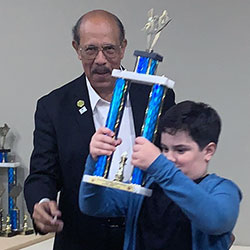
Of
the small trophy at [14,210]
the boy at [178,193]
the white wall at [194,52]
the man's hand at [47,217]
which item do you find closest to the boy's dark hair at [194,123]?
the boy at [178,193]

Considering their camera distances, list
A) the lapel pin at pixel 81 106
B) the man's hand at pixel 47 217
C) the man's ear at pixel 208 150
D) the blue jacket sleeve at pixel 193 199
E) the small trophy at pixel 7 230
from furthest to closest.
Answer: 1. the small trophy at pixel 7 230
2. the lapel pin at pixel 81 106
3. the man's hand at pixel 47 217
4. the man's ear at pixel 208 150
5. the blue jacket sleeve at pixel 193 199

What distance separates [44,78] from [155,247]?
1.79 metres

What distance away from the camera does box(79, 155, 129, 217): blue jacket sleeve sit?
1.18 m

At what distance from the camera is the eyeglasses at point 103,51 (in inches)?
61.1

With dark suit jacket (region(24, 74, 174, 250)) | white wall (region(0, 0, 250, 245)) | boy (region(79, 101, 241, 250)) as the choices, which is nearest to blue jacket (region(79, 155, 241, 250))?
boy (region(79, 101, 241, 250))

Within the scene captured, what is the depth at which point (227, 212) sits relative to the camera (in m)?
1.08

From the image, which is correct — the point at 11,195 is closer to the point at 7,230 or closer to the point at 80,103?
the point at 7,230

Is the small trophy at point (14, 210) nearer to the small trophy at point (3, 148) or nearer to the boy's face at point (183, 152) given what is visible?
the small trophy at point (3, 148)

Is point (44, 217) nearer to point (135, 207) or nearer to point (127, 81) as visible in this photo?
point (135, 207)

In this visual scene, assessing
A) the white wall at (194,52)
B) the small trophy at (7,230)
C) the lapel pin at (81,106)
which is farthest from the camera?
the small trophy at (7,230)

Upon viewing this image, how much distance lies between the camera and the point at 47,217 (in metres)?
1.29

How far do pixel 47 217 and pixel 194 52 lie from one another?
59.3 inches

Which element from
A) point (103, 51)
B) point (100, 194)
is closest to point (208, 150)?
point (100, 194)

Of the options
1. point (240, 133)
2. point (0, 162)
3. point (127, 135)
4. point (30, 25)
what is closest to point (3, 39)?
point (30, 25)
